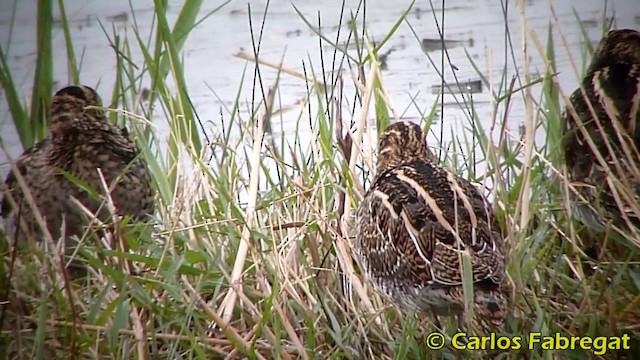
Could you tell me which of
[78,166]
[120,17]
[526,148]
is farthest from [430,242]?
[120,17]

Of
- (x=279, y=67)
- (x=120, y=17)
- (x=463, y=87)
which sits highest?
(x=120, y=17)

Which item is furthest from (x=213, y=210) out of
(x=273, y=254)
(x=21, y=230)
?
(x=21, y=230)

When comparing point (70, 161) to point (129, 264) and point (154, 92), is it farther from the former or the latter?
point (129, 264)

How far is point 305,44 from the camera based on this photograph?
290cm

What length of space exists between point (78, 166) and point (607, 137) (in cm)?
128

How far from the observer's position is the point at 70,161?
9.36 ft

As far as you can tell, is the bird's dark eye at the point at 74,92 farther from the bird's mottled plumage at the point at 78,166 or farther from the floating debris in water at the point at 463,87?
the floating debris in water at the point at 463,87

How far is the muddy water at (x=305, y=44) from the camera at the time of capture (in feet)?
9.16

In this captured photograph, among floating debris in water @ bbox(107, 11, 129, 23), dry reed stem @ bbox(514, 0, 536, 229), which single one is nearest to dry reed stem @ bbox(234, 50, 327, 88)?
floating debris in water @ bbox(107, 11, 129, 23)

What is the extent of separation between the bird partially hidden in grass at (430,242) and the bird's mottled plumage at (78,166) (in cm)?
64

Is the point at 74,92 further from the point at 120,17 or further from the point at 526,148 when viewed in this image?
the point at 526,148

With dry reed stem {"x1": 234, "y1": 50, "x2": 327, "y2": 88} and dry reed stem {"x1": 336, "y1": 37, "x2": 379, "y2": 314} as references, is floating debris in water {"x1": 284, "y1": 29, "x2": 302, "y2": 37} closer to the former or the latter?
dry reed stem {"x1": 234, "y1": 50, "x2": 327, "y2": 88}

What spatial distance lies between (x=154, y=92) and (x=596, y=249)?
1.16m

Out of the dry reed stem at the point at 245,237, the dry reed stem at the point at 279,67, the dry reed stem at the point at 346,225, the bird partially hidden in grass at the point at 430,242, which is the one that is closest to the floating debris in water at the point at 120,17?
the dry reed stem at the point at 279,67
